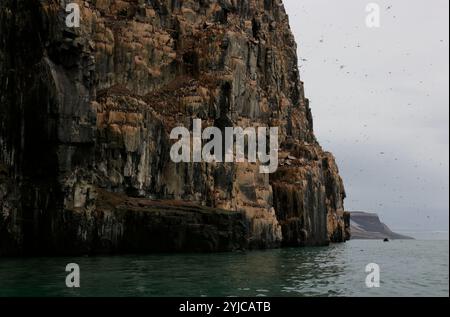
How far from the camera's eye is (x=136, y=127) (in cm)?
8244

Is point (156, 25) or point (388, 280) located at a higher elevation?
point (156, 25)

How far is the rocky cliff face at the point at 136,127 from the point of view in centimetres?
6788

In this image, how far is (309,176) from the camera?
118 m

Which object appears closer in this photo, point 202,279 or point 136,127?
point 202,279

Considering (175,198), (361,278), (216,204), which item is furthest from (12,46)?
(361,278)

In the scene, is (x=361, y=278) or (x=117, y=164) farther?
(x=117, y=164)

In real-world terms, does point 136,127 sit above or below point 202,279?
above

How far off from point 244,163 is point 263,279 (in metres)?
53.3

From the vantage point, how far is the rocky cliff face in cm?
6788

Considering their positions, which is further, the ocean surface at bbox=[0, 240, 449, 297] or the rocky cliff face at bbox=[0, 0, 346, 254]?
the rocky cliff face at bbox=[0, 0, 346, 254]

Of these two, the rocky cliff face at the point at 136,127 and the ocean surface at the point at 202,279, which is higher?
the rocky cliff face at the point at 136,127

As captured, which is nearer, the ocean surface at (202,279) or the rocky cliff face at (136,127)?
the ocean surface at (202,279)

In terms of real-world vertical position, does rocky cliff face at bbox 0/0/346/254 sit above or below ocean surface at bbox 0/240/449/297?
above

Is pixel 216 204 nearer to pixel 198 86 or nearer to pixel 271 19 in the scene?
pixel 198 86
